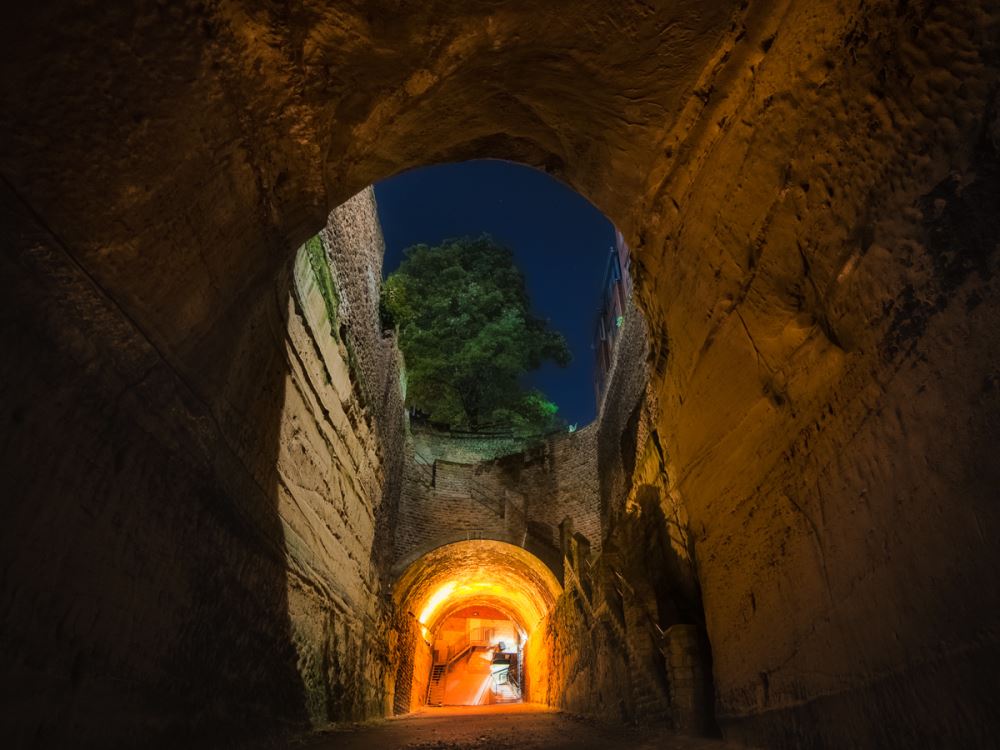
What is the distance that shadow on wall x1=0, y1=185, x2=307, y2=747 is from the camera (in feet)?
5.78

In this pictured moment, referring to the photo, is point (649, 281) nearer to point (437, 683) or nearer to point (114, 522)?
point (114, 522)

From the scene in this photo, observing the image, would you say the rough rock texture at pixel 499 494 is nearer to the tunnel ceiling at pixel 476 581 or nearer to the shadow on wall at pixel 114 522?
the tunnel ceiling at pixel 476 581

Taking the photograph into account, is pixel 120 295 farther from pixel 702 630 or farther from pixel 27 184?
pixel 702 630

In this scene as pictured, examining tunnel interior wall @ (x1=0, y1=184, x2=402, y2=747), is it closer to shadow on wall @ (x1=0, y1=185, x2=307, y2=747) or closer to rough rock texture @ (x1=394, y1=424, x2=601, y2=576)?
shadow on wall @ (x1=0, y1=185, x2=307, y2=747)

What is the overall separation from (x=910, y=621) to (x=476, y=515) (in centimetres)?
1188

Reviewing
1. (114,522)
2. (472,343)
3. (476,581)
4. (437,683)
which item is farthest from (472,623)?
(114,522)

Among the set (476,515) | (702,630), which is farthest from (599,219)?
(702,630)

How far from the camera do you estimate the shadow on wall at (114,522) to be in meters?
1.76

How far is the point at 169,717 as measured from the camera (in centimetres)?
265

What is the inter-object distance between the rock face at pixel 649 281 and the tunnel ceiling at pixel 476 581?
9.31 m

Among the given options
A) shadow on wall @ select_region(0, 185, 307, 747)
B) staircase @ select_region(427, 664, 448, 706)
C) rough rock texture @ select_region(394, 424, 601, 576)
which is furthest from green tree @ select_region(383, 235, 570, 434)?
shadow on wall @ select_region(0, 185, 307, 747)

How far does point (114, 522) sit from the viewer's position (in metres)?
2.22

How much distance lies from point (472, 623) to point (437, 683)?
13.0ft

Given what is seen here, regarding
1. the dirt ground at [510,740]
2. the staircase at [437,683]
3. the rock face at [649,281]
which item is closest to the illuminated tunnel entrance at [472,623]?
the staircase at [437,683]
